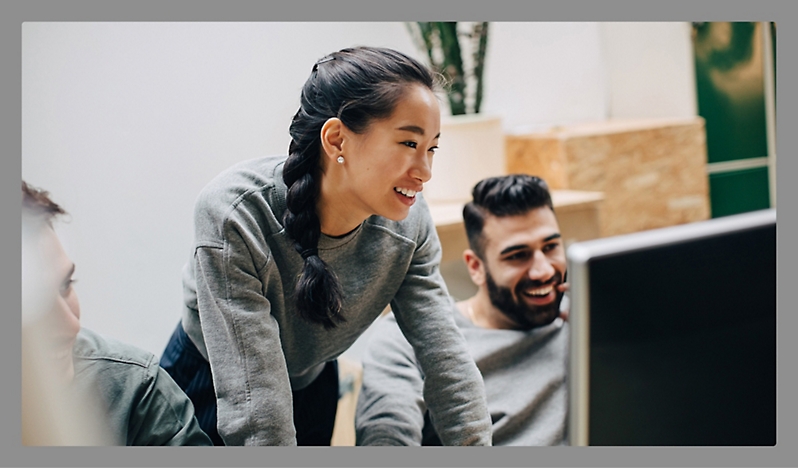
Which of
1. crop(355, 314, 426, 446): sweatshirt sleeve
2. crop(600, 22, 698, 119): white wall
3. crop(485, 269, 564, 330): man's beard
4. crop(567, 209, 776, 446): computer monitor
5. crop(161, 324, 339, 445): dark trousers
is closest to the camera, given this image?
crop(567, 209, 776, 446): computer monitor

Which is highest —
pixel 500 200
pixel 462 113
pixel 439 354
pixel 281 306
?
pixel 462 113

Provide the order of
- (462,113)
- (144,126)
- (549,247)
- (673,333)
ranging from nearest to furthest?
1. (673,333)
2. (144,126)
3. (549,247)
4. (462,113)

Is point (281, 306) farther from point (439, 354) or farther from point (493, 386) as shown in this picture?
point (493, 386)

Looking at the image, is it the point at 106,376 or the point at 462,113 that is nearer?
the point at 106,376

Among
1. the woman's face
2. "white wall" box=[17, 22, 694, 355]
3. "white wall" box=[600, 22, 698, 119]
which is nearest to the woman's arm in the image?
the woman's face

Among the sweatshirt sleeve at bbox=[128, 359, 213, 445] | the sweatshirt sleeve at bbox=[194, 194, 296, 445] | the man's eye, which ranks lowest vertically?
the sweatshirt sleeve at bbox=[128, 359, 213, 445]

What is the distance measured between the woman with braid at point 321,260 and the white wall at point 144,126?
11cm

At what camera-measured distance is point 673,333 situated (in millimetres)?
895

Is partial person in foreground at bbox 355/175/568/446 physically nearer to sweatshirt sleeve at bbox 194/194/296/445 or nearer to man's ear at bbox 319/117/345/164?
sweatshirt sleeve at bbox 194/194/296/445

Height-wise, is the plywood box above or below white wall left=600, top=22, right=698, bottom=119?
below

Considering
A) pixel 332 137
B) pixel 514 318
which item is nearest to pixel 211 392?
pixel 332 137

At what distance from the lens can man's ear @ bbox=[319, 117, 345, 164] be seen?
143 cm

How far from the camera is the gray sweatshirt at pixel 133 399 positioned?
1.56 meters

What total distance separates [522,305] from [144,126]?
0.89 metres
